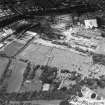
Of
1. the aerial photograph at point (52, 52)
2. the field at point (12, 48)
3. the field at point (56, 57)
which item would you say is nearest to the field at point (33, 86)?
the aerial photograph at point (52, 52)

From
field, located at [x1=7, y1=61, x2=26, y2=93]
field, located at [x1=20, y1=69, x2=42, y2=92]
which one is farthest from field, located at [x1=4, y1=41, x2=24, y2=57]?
field, located at [x1=20, y1=69, x2=42, y2=92]

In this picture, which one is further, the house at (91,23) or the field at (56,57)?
the house at (91,23)

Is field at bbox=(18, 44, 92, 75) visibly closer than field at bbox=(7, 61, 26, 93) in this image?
No

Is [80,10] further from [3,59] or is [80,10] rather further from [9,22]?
[3,59]

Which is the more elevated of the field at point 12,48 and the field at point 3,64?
the field at point 12,48

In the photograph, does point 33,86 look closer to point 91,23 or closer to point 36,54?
point 36,54

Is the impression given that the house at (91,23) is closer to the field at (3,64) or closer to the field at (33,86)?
the field at (33,86)

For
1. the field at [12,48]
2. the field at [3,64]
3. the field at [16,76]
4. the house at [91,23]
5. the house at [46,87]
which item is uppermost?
the house at [91,23]

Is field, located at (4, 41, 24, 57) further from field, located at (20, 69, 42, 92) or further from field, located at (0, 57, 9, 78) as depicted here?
field, located at (20, 69, 42, 92)

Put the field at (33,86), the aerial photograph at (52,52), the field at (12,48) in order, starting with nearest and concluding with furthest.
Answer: the aerial photograph at (52,52), the field at (33,86), the field at (12,48)
